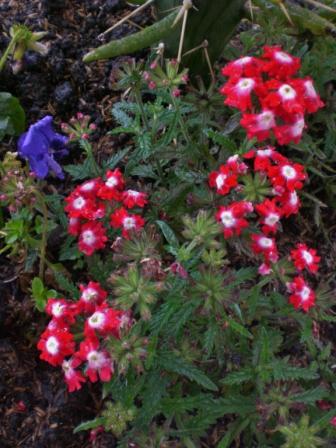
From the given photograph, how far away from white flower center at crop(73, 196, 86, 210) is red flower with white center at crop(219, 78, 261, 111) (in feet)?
1.74

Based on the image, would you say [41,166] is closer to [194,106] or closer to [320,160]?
[194,106]

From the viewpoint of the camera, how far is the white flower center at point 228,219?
1740 mm

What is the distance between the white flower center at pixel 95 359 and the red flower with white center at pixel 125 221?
365 mm

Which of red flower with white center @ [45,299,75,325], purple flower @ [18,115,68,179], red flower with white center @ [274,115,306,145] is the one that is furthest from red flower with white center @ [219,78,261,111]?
red flower with white center @ [45,299,75,325]

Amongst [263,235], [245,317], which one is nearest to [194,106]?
[263,235]

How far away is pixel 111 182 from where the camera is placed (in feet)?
6.42

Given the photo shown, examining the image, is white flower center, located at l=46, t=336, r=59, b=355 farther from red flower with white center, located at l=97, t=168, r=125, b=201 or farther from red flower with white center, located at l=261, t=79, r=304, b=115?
red flower with white center, located at l=261, t=79, r=304, b=115

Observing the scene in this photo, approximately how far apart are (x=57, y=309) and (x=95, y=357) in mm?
196

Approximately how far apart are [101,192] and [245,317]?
60 centimetres

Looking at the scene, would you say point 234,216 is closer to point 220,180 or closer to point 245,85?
point 220,180

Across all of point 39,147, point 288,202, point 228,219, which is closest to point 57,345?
point 228,219

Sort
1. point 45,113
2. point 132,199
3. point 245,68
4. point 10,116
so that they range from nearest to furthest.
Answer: point 245,68 → point 132,199 → point 10,116 → point 45,113

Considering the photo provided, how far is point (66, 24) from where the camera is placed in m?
2.81

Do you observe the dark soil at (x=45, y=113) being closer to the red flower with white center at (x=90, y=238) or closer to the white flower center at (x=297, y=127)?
the red flower with white center at (x=90, y=238)
